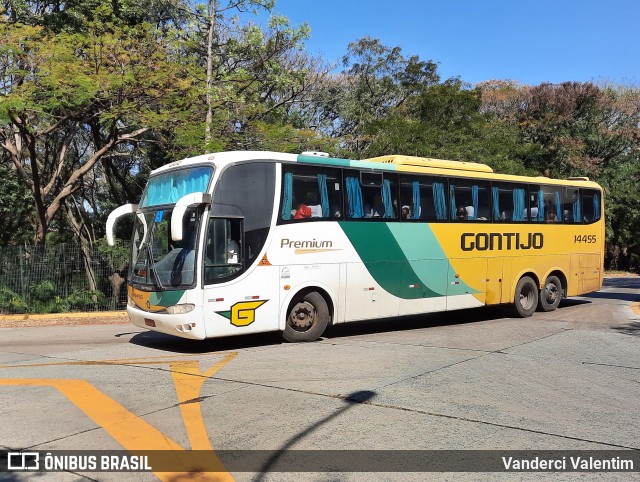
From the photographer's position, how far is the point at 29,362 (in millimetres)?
9484

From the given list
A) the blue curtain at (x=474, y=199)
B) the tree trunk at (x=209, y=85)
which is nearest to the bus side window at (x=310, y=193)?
the blue curtain at (x=474, y=199)

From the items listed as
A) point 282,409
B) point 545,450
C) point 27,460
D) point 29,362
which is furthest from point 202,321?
point 545,450

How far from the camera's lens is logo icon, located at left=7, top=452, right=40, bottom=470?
472 cm

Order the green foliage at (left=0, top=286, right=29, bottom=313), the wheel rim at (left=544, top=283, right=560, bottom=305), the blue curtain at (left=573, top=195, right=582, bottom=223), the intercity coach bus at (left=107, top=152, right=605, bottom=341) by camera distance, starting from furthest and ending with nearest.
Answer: the green foliage at (left=0, top=286, right=29, bottom=313)
the blue curtain at (left=573, top=195, right=582, bottom=223)
the wheel rim at (left=544, top=283, right=560, bottom=305)
the intercity coach bus at (left=107, top=152, right=605, bottom=341)

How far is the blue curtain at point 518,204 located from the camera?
1464cm

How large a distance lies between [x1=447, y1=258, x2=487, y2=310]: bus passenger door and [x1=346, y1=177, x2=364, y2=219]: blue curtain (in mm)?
2976

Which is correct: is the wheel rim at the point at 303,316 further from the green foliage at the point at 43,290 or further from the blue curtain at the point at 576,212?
the green foliage at the point at 43,290

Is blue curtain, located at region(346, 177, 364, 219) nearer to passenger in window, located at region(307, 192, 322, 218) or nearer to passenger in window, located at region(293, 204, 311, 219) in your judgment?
passenger in window, located at region(307, 192, 322, 218)

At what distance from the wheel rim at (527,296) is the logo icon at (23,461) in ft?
42.1

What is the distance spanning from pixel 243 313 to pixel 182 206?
2197 mm

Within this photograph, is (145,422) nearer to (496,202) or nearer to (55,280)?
(496,202)

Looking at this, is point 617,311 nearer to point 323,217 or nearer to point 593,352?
point 593,352

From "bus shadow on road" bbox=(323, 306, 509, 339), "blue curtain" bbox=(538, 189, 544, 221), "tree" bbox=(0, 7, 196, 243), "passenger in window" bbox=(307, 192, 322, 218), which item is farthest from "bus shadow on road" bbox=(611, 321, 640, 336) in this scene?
"tree" bbox=(0, 7, 196, 243)

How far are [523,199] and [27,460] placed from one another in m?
13.0
